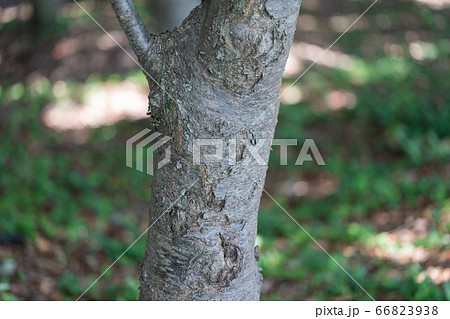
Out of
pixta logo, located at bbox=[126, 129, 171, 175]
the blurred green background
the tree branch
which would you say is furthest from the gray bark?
the tree branch

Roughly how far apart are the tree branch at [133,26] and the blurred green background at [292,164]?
1640 mm

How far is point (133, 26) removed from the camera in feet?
5.55

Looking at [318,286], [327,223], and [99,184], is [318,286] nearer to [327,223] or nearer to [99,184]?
[327,223]

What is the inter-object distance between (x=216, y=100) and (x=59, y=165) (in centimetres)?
356

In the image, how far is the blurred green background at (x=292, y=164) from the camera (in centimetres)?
307

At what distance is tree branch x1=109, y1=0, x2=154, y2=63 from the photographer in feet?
5.48

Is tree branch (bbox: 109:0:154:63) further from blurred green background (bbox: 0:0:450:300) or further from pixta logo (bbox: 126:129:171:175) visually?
pixta logo (bbox: 126:129:171:175)

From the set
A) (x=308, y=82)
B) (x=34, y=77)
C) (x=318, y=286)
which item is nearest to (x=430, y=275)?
(x=318, y=286)

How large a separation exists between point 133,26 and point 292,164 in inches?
139

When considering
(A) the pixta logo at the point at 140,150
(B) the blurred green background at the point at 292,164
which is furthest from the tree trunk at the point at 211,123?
(A) the pixta logo at the point at 140,150

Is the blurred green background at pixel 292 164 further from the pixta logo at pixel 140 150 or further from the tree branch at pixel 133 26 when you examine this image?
the tree branch at pixel 133 26

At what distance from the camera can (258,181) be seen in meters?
1.80

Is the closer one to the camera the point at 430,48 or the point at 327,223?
the point at 327,223

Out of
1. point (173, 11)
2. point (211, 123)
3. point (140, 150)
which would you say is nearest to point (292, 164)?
point (140, 150)
